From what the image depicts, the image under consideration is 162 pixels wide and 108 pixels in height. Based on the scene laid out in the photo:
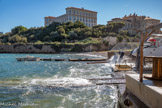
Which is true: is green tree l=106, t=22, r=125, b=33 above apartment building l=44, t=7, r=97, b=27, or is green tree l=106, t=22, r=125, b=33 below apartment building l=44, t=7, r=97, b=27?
below

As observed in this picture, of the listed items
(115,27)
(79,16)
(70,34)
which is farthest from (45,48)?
(79,16)

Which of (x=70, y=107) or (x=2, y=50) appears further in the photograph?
(x=2, y=50)

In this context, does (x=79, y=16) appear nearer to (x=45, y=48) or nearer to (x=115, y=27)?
(x=115, y=27)

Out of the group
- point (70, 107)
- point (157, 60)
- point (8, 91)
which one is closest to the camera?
point (157, 60)

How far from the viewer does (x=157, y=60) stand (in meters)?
5.21

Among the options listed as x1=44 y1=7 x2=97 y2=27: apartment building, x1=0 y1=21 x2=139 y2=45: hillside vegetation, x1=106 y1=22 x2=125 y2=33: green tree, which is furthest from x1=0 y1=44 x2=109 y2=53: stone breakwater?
x1=44 y1=7 x2=97 y2=27: apartment building

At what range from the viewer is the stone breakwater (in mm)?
62844

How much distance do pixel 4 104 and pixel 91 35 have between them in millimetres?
68146

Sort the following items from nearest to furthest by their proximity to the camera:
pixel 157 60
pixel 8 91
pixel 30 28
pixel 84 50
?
pixel 157 60, pixel 8 91, pixel 84 50, pixel 30 28

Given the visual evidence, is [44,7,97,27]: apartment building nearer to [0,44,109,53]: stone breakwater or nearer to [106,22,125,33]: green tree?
[106,22,125,33]: green tree

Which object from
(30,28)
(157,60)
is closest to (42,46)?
(30,28)

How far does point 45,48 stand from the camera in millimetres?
68250

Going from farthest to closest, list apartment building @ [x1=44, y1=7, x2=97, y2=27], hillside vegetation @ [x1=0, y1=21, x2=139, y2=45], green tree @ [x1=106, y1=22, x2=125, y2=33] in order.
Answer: apartment building @ [x1=44, y1=7, x2=97, y2=27] < green tree @ [x1=106, y1=22, x2=125, y2=33] < hillside vegetation @ [x1=0, y1=21, x2=139, y2=45]

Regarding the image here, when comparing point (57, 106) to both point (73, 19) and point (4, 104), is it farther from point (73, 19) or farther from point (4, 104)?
point (73, 19)
